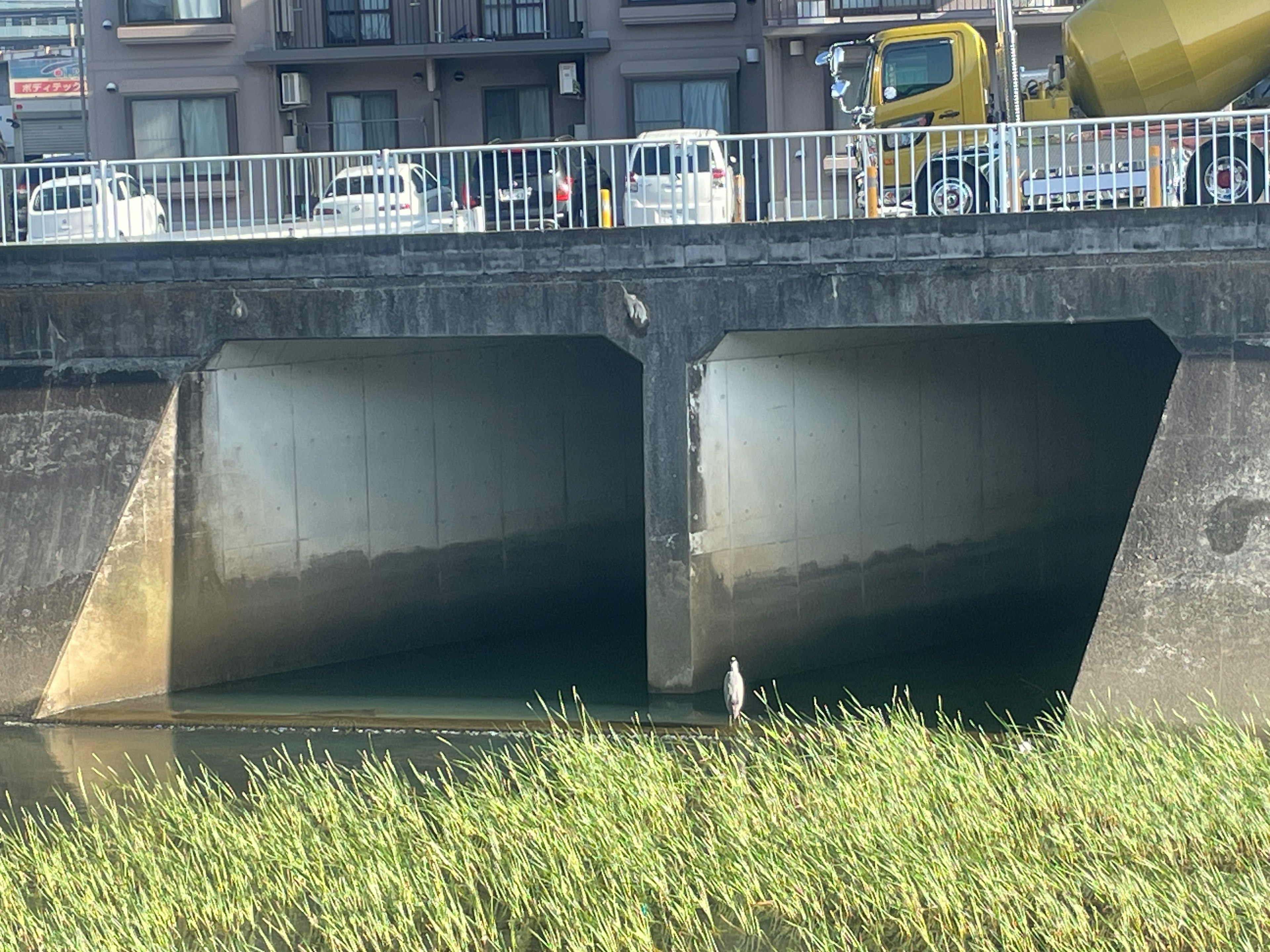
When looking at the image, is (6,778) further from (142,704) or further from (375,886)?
(375,886)

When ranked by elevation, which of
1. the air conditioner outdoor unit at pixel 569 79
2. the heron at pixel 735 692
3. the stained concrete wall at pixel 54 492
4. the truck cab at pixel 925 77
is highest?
the air conditioner outdoor unit at pixel 569 79

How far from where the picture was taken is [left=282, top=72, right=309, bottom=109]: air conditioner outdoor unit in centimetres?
3016

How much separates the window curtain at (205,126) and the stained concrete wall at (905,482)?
15920 mm

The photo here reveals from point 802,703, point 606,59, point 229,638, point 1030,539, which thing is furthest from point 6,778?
point 606,59

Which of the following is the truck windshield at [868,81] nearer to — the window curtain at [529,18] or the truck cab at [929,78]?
the truck cab at [929,78]

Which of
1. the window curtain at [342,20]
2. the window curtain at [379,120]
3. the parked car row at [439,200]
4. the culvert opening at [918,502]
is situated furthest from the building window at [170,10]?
the culvert opening at [918,502]

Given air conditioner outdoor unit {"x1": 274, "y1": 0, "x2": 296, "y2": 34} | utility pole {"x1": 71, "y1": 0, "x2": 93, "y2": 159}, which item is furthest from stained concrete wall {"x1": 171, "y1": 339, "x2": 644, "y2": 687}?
utility pole {"x1": 71, "y1": 0, "x2": 93, "y2": 159}

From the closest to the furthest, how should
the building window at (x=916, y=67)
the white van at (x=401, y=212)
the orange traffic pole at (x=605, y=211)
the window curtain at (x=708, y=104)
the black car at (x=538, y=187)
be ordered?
1. the orange traffic pole at (x=605, y=211)
2. the black car at (x=538, y=187)
3. the white van at (x=401, y=212)
4. the building window at (x=916, y=67)
5. the window curtain at (x=708, y=104)

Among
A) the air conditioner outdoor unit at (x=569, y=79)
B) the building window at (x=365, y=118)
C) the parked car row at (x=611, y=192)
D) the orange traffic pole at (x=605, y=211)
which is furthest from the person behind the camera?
the building window at (x=365, y=118)

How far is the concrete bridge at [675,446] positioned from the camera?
15.3 meters

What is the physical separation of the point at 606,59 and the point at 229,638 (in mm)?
14797

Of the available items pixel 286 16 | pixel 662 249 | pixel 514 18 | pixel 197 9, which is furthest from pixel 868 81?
pixel 197 9

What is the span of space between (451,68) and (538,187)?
44.6 ft

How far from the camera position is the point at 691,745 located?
15.9 meters
